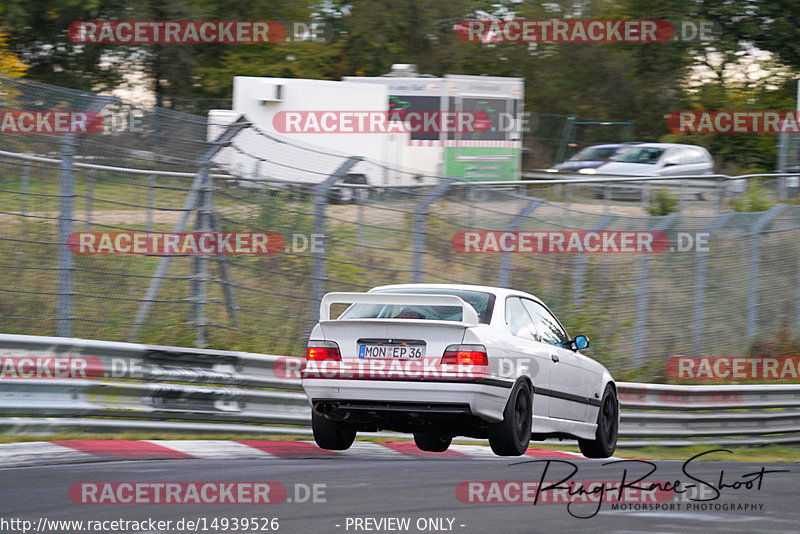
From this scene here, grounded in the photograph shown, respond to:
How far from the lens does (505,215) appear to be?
1352 centimetres

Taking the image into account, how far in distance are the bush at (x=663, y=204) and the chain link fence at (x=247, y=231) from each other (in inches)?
72.4

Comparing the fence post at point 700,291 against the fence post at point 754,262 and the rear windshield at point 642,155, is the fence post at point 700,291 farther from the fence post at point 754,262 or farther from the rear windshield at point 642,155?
the rear windshield at point 642,155

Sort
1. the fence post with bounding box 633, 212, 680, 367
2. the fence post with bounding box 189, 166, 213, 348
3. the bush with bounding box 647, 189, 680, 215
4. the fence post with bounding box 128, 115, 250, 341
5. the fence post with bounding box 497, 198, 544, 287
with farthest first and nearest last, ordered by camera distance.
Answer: the bush with bounding box 647, 189, 680, 215
the fence post with bounding box 633, 212, 680, 367
the fence post with bounding box 497, 198, 544, 287
the fence post with bounding box 189, 166, 213, 348
the fence post with bounding box 128, 115, 250, 341

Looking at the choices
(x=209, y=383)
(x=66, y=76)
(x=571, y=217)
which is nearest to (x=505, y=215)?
(x=571, y=217)

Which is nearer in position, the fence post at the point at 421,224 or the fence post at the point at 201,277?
the fence post at the point at 201,277

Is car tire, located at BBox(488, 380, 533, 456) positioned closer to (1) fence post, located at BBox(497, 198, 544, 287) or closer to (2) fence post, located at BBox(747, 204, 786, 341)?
(1) fence post, located at BBox(497, 198, 544, 287)

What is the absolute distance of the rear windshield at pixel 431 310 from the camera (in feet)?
29.2

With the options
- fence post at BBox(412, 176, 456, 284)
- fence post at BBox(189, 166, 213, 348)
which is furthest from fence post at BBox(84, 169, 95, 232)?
fence post at BBox(412, 176, 456, 284)

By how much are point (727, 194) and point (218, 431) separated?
9603 millimetres

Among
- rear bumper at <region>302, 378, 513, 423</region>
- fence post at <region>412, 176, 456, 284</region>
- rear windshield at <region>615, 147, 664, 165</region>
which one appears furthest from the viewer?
rear windshield at <region>615, 147, 664, 165</region>

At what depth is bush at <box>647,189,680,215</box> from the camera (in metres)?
18.1

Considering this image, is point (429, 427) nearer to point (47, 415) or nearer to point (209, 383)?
point (209, 383)

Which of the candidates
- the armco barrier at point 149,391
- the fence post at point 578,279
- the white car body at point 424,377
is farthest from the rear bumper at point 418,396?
the fence post at point 578,279

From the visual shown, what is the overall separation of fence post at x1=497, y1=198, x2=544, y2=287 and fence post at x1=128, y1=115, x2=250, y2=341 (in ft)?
11.9
